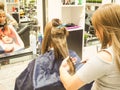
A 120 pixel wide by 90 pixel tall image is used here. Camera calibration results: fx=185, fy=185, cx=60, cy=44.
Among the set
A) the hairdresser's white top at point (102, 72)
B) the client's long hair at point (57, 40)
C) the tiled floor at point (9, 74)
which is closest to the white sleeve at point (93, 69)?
the hairdresser's white top at point (102, 72)

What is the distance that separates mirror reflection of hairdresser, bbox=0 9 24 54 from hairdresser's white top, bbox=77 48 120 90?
4.77 feet

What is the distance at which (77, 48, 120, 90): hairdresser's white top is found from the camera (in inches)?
34.2

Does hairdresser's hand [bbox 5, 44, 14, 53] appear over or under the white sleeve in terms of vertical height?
under

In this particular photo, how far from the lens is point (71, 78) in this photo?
93 cm

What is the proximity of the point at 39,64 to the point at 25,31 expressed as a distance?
959 millimetres

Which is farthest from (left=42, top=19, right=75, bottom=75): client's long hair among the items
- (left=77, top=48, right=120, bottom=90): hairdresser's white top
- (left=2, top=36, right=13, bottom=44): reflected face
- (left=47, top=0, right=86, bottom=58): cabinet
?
(left=47, top=0, right=86, bottom=58): cabinet

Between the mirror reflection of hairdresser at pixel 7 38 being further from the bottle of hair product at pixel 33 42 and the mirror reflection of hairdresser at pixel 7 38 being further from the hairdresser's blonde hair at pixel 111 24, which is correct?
the hairdresser's blonde hair at pixel 111 24

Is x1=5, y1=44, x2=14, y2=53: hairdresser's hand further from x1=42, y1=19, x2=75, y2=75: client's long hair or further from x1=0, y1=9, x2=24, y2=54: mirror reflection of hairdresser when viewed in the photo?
x1=42, y1=19, x2=75, y2=75: client's long hair

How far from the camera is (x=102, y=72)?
0.88m

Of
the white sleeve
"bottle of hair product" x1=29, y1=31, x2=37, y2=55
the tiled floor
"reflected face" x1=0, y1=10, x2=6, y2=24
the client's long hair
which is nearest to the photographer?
the white sleeve

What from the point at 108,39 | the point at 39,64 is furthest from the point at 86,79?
the point at 39,64

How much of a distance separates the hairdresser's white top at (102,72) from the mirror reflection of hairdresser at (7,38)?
4.77 feet

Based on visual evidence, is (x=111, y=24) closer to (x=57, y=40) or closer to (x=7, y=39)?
(x=57, y=40)

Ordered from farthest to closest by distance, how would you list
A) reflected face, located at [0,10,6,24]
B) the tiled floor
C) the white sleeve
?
1. reflected face, located at [0,10,6,24]
2. the tiled floor
3. the white sleeve
